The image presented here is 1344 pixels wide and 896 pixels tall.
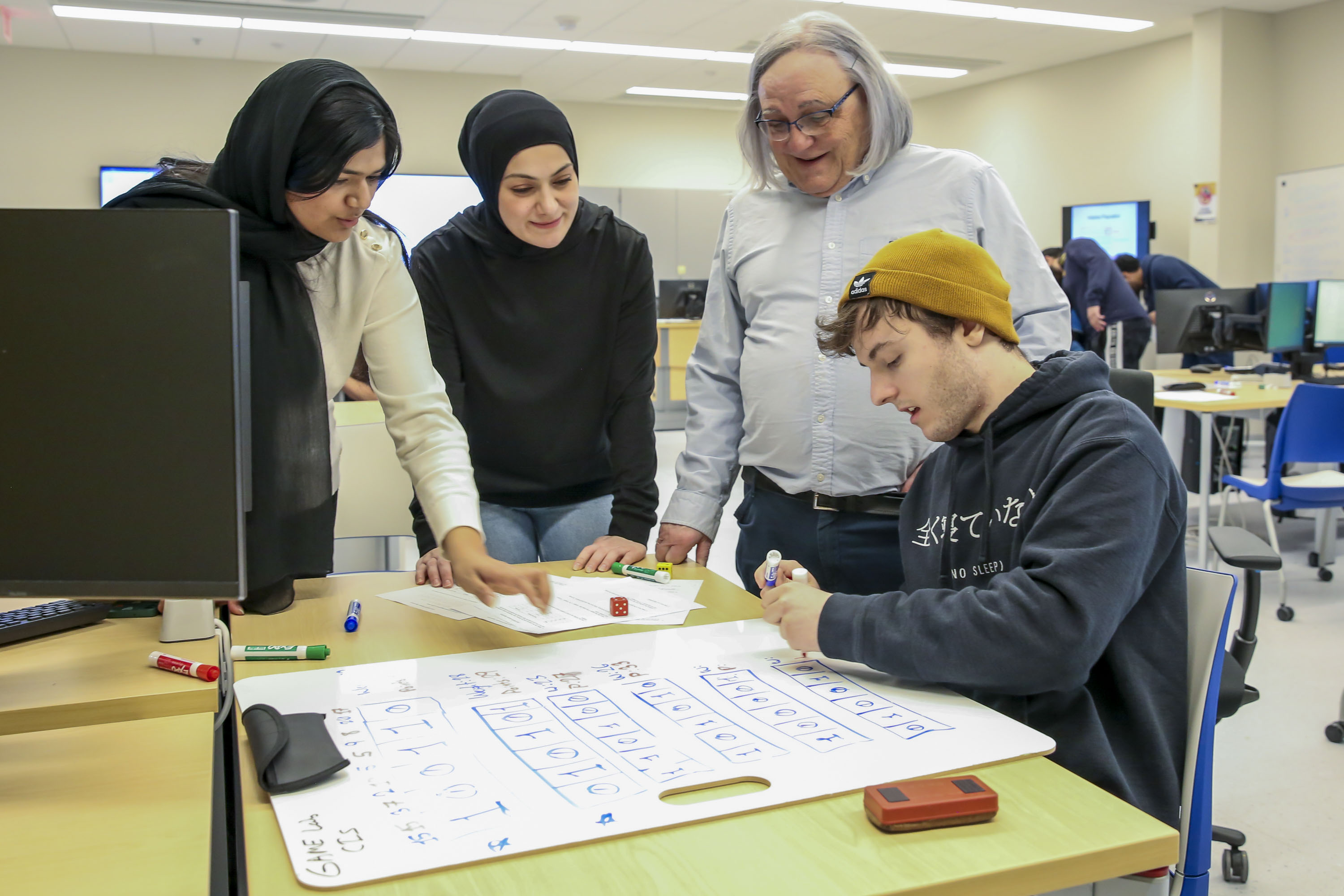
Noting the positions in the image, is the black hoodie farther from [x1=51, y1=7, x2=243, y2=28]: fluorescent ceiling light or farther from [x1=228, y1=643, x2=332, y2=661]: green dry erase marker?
[x1=51, y1=7, x2=243, y2=28]: fluorescent ceiling light

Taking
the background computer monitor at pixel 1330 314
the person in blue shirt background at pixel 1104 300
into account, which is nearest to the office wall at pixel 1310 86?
the person in blue shirt background at pixel 1104 300

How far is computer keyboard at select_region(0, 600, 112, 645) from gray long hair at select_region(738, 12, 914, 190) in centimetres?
117

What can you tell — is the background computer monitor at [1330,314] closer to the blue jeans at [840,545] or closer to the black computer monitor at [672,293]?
the black computer monitor at [672,293]

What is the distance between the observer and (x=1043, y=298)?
1603 millimetres

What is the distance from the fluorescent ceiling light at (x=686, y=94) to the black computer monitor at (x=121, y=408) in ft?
31.8

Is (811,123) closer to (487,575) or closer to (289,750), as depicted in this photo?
(487,575)

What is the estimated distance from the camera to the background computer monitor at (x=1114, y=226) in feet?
27.2

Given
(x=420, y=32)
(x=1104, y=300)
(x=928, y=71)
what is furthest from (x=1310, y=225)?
(x=420, y=32)

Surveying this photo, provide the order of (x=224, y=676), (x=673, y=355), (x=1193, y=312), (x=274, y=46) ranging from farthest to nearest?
(x=673, y=355) < (x=274, y=46) < (x=1193, y=312) < (x=224, y=676)

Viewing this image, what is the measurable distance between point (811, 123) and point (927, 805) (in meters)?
1.11

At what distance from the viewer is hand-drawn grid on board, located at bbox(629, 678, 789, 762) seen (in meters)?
0.93

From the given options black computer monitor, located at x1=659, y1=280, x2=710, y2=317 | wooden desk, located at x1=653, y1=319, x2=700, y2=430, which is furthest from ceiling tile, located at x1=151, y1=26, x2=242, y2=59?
wooden desk, located at x1=653, y1=319, x2=700, y2=430

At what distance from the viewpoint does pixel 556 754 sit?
0.93 m

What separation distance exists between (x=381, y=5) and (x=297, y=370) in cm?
623
